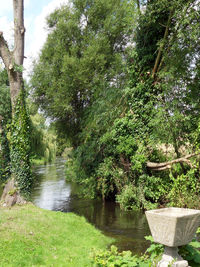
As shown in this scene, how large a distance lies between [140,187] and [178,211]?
27.8 ft

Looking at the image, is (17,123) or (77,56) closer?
(17,123)

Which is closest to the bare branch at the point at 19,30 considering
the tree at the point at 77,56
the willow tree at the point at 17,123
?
the willow tree at the point at 17,123

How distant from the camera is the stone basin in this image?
4.59 metres

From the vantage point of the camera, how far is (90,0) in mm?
22859

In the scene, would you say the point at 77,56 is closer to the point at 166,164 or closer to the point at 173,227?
the point at 166,164

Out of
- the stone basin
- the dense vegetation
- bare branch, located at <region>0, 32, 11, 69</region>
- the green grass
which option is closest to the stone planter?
the stone basin

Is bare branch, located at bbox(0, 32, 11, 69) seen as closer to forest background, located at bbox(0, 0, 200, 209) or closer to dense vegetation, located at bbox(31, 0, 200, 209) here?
forest background, located at bbox(0, 0, 200, 209)

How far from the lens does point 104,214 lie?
13.5 metres

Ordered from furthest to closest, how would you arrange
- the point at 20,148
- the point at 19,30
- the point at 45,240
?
the point at 19,30 → the point at 20,148 → the point at 45,240

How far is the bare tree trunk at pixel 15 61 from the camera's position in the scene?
1219 centimetres

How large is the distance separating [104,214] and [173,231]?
9.26 m

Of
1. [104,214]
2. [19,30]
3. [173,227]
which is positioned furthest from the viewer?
[104,214]

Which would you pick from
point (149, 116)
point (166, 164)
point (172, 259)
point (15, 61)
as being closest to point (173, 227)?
point (172, 259)

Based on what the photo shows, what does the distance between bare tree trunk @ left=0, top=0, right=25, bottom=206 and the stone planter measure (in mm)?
8579
